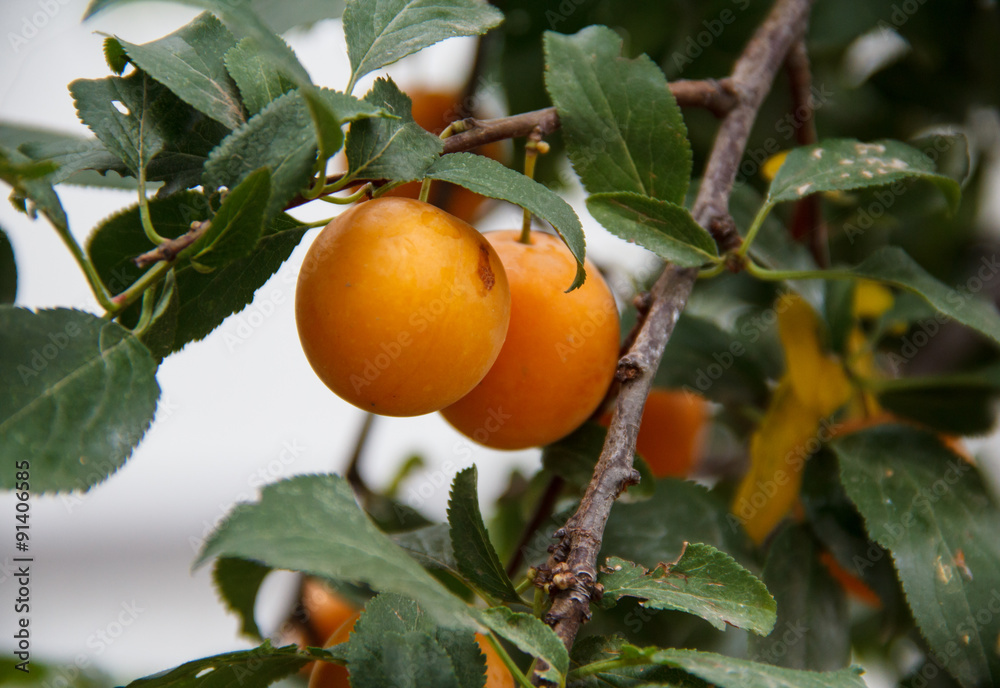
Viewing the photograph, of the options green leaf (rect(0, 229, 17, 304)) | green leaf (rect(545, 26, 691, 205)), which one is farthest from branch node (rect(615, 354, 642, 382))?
green leaf (rect(0, 229, 17, 304))

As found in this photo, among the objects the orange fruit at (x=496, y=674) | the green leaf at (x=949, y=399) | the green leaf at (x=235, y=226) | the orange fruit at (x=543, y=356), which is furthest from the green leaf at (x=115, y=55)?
the green leaf at (x=949, y=399)

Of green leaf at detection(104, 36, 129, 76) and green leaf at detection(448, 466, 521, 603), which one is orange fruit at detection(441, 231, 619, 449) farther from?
green leaf at detection(104, 36, 129, 76)

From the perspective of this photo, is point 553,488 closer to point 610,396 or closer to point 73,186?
point 610,396

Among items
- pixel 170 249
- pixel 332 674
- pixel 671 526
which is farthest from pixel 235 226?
pixel 671 526

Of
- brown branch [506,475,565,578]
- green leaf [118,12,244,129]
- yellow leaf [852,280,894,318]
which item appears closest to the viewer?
green leaf [118,12,244,129]

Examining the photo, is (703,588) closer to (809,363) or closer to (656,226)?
(656,226)

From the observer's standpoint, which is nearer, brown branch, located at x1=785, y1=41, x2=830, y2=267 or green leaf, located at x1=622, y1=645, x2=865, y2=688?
green leaf, located at x1=622, y1=645, x2=865, y2=688
